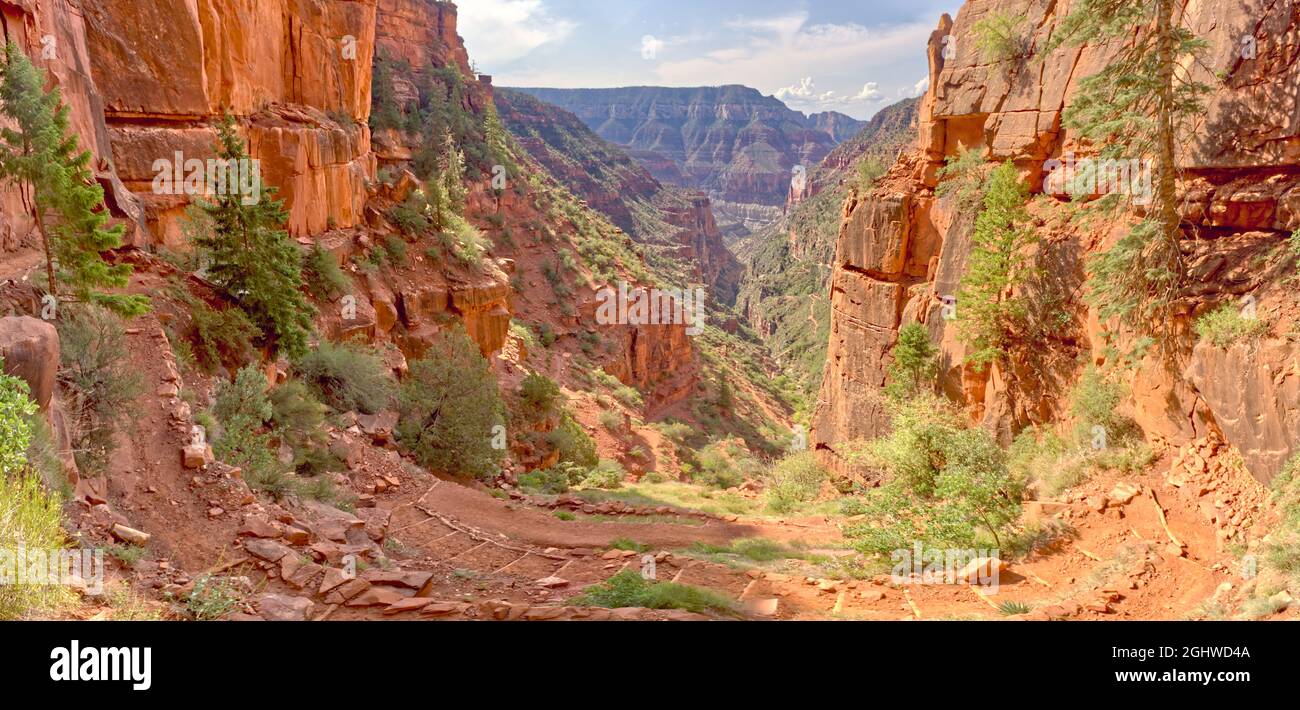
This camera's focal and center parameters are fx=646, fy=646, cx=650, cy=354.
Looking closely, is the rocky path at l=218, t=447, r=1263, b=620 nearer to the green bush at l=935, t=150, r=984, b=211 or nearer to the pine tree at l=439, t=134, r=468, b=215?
the green bush at l=935, t=150, r=984, b=211

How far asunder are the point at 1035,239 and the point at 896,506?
8.65 metres

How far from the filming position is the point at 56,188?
27.8 feet

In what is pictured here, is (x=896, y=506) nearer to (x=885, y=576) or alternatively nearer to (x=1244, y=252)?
(x=885, y=576)

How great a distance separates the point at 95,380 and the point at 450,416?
9.55 m

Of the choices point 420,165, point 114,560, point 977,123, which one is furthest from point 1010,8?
point 420,165

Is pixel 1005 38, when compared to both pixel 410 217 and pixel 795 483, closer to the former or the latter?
pixel 795 483

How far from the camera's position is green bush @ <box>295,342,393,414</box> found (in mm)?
15586

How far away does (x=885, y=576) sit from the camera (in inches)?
390

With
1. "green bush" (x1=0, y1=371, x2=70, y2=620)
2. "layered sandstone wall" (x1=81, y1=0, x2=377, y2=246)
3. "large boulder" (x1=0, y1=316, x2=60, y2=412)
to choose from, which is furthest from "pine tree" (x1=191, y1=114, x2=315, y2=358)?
"green bush" (x1=0, y1=371, x2=70, y2=620)

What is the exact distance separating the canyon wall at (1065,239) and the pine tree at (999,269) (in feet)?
1.97

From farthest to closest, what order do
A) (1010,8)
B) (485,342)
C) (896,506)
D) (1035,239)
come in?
(485,342), (1010,8), (1035,239), (896,506)

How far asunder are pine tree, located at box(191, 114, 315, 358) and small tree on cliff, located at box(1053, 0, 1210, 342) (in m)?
16.4

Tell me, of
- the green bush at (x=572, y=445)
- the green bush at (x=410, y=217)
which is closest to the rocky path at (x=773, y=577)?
the green bush at (x=572, y=445)

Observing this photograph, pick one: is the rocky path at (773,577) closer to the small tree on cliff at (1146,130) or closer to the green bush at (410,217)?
the small tree on cliff at (1146,130)
